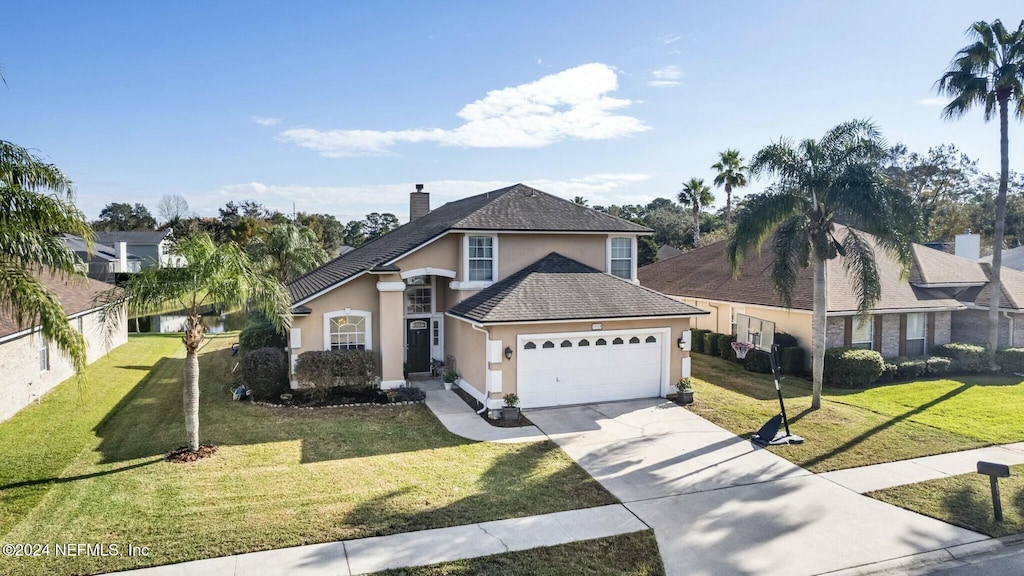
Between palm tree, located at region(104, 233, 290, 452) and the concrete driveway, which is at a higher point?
palm tree, located at region(104, 233, 290, 452)

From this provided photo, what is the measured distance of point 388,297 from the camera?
16.8 metres

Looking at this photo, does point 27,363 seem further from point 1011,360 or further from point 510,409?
point 1011,360

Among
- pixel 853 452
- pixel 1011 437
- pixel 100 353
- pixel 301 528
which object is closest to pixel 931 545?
pixel 853 452

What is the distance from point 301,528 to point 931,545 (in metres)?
8.93

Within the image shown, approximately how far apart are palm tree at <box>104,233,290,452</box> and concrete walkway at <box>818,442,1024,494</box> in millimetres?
11495

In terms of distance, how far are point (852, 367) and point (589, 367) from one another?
Answer: 8985 mm

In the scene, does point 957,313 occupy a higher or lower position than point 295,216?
lower

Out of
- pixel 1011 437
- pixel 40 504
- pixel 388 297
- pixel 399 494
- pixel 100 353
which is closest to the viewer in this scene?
pixel 40 504

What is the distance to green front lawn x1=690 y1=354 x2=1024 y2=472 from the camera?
40.5ft

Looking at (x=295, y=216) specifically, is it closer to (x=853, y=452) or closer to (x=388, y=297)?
(x=388, y=297)

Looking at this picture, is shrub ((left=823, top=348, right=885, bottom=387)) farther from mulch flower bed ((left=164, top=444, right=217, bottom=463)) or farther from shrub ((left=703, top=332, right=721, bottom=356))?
mulch flower bed ((left=164, top=444, right=217, bottom=463))

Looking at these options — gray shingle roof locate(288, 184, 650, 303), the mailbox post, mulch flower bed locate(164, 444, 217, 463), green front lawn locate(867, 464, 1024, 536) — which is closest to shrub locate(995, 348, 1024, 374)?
green front lawn locate(867, 464, 1024, 536)

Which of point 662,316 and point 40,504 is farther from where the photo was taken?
point 662,316

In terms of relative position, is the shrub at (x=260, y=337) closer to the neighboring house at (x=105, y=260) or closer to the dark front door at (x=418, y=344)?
the dark front door at (x=418, y=344)
